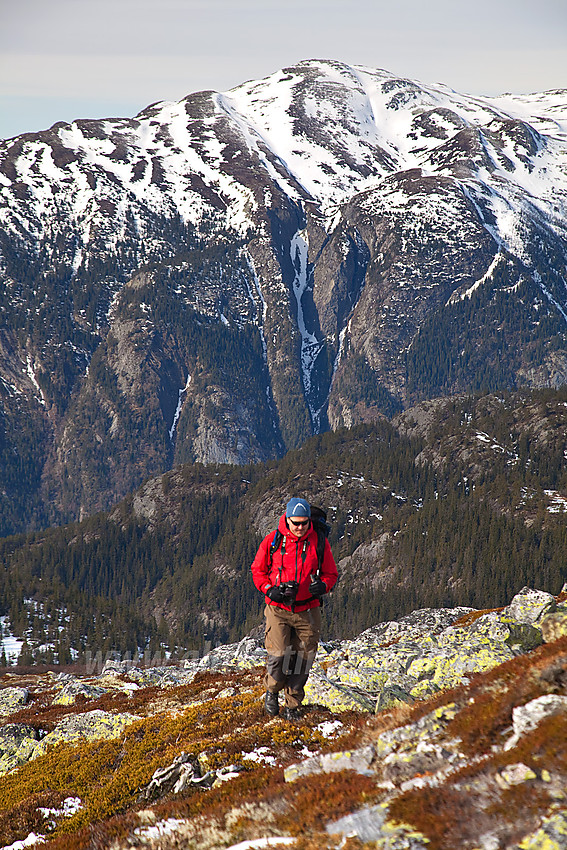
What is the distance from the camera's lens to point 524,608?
3159cm

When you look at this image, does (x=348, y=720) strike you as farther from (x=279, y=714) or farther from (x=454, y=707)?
(x=454, y=707)

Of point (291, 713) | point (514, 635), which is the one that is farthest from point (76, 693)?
point (514, 635)

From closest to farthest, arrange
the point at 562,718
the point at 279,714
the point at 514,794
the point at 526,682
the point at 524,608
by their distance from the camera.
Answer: the point at 514,794 → the point at 562,718 → the point at 526,682 → the point at 279,714 → the point at 524,608

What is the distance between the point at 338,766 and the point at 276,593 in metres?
5.86

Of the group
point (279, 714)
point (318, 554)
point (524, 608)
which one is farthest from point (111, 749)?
point (524, 608)

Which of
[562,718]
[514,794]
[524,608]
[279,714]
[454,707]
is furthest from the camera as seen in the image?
[524,608]

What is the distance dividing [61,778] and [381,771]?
1164 cm

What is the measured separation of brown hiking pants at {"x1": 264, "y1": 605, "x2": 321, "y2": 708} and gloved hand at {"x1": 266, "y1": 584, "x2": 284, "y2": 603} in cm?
73

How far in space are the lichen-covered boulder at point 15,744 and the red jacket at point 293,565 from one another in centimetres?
1317

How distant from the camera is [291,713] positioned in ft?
65.7

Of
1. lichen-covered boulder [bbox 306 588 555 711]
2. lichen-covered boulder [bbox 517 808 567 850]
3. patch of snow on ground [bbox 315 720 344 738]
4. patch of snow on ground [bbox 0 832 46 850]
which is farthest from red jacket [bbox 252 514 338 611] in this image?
lichen-covered boulder [bbox 517 808 567 850]

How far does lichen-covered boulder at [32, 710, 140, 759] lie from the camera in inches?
993

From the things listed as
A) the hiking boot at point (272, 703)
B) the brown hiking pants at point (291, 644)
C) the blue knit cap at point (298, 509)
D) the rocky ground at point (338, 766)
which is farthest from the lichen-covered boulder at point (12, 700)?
the blue knit cap at point (298, 509)

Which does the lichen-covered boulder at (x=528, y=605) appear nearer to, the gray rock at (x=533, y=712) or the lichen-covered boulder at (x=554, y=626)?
the lichen-covered boulder at (x=554, y=626)
